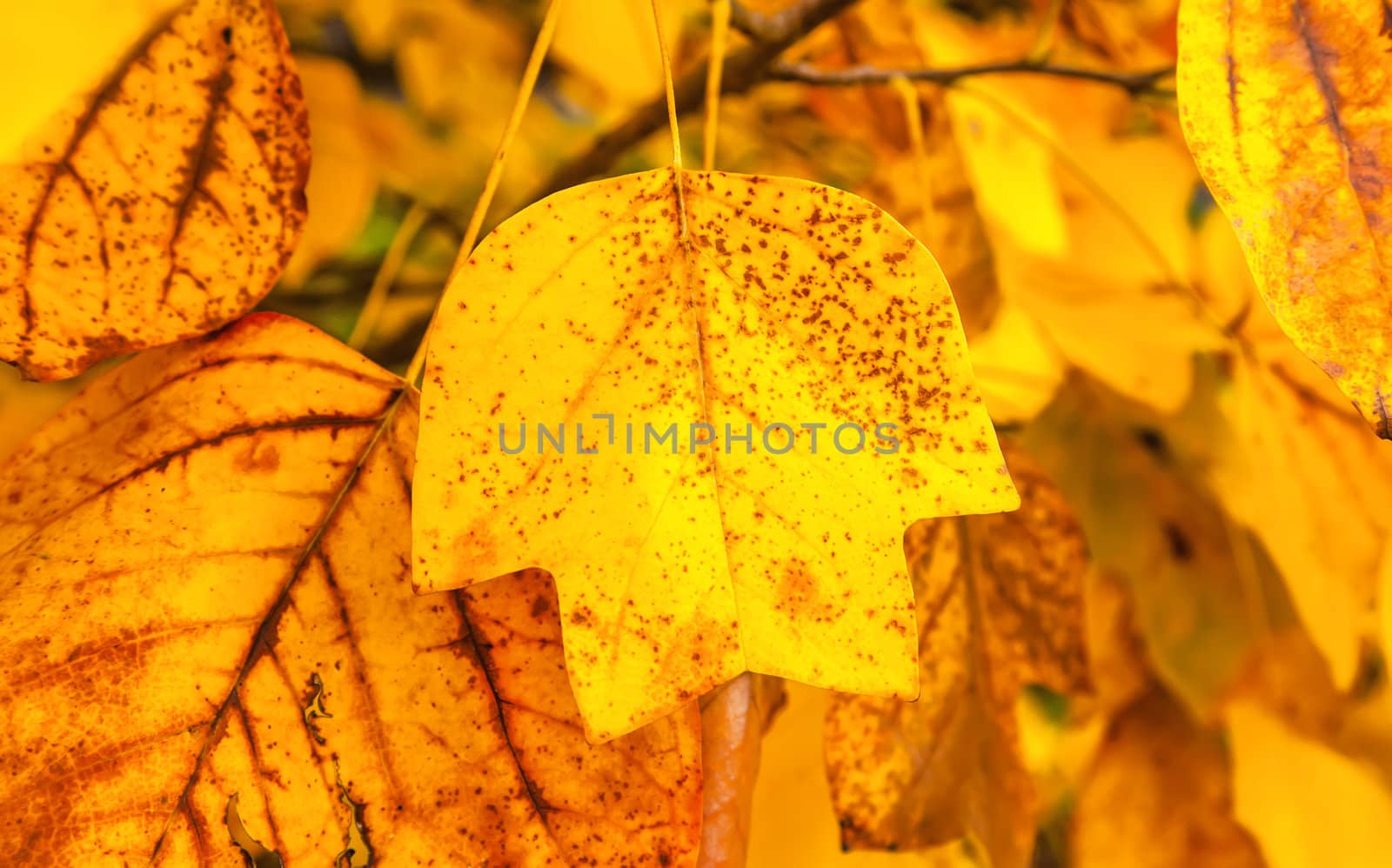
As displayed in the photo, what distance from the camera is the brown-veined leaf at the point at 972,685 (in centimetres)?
34

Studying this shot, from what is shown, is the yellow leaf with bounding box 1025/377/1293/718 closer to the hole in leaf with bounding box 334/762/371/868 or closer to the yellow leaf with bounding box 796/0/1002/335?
the yellow leaf with bounding box 796/0/1002/335

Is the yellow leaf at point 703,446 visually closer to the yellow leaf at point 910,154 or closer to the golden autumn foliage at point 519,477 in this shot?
the golden autumn foliage at point 519,477

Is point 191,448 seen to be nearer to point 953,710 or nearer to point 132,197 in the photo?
point 132,197

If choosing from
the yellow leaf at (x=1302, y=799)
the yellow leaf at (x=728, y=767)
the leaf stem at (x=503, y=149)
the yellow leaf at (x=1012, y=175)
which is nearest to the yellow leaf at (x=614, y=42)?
the yellow leaf at (x=1012, y=175)

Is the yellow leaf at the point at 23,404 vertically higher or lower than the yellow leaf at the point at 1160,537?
higher

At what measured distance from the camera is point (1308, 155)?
0.24m

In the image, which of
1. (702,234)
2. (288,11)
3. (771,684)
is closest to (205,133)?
(702,234)

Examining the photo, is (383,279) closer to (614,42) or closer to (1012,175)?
(614,42)

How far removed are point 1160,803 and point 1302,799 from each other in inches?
3.1

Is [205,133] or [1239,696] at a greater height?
[205,133]

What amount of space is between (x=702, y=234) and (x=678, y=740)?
0.14 metres

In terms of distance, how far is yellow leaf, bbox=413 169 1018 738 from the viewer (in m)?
0.23

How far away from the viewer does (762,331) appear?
0.25m

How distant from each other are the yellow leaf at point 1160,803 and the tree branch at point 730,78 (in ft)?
1.56
